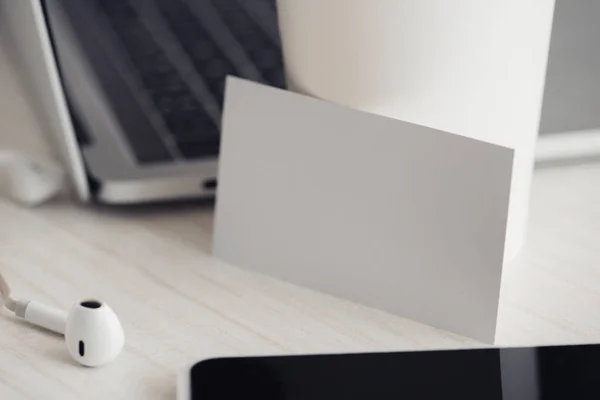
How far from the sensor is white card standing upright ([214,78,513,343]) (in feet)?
Answer: 1.27

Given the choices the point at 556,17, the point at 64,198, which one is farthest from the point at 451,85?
the point at 64,198

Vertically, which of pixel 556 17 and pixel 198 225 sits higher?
pixel 556 17

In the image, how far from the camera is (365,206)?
41 centimetres

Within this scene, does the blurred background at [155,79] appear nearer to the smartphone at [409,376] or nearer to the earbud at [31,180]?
the earbud at [31,180]

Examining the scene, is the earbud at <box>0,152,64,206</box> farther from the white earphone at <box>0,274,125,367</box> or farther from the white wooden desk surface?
the white earphone at <box>0,274,125,367</box>

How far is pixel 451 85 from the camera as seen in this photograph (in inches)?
15.2

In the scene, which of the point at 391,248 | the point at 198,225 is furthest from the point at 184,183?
the point at 391,248

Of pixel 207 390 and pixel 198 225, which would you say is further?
pixel 198 225

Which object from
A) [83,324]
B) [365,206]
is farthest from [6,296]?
[365,206]

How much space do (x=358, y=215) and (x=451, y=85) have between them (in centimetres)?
7

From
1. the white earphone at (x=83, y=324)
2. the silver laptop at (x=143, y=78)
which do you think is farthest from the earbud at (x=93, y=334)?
the silver laptop at (x=143, y=78)

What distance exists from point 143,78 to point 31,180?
11 centimetres

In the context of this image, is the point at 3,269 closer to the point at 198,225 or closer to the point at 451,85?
the point at 198,225

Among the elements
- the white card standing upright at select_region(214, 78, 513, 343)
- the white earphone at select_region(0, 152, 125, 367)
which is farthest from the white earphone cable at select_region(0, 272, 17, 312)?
the white card standing upright at select_region(214, 78, 513, 343)
